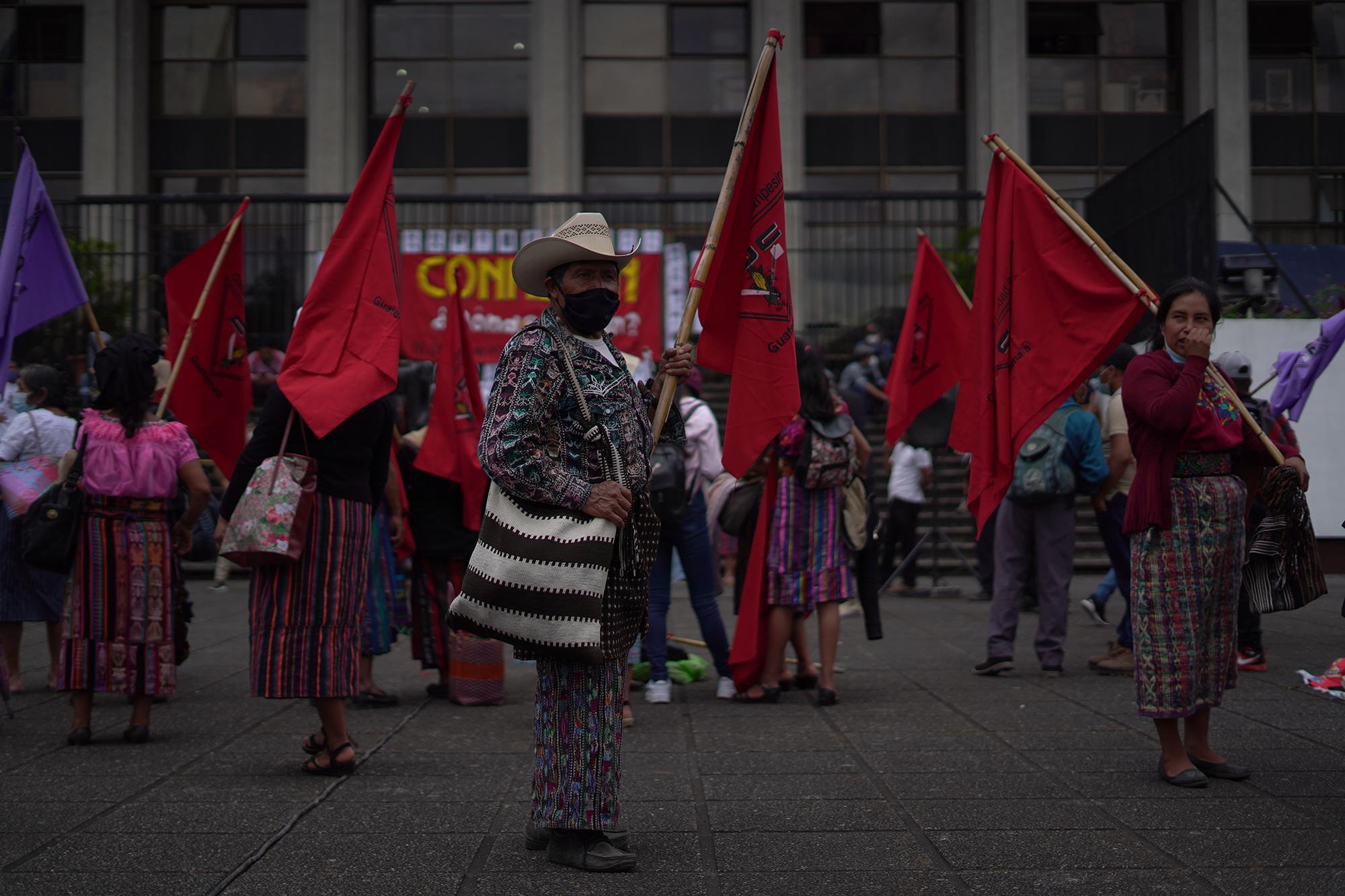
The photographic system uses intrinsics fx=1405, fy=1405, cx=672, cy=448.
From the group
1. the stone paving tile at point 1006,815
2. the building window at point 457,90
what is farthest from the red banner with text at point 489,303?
the stone paving tile at point 1006,815

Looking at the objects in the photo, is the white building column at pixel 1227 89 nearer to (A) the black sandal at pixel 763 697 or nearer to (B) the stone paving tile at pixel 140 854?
(A) the black sandal at pixel 763 697

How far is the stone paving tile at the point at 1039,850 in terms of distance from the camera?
4.26 m

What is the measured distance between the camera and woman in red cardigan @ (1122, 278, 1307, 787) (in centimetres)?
525

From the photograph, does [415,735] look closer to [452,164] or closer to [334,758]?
[334,758]

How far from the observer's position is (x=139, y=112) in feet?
83.6

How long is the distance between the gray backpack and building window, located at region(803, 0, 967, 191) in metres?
17.9

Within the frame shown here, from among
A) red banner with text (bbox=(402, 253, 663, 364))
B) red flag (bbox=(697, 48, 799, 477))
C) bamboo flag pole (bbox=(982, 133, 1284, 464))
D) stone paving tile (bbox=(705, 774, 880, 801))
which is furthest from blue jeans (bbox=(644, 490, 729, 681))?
red banner with text (bbox=(402, 253, 663, 364))

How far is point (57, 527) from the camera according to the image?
6.29 metres

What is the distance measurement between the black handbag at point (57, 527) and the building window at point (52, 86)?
21.0m

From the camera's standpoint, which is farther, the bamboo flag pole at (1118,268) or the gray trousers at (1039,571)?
the gray trousers at (1039,571)

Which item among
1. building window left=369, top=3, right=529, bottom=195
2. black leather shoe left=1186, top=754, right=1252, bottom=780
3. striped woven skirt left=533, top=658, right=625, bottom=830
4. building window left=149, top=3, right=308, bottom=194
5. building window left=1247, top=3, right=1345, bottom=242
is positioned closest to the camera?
striped woven skirt left=533, top=658, right=625, bottom=830

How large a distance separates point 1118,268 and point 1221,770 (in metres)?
1.99

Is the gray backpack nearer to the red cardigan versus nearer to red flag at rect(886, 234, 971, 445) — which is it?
red flag at rect(886, 234, 971, 445)

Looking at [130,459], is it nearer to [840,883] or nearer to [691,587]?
[691,587]
